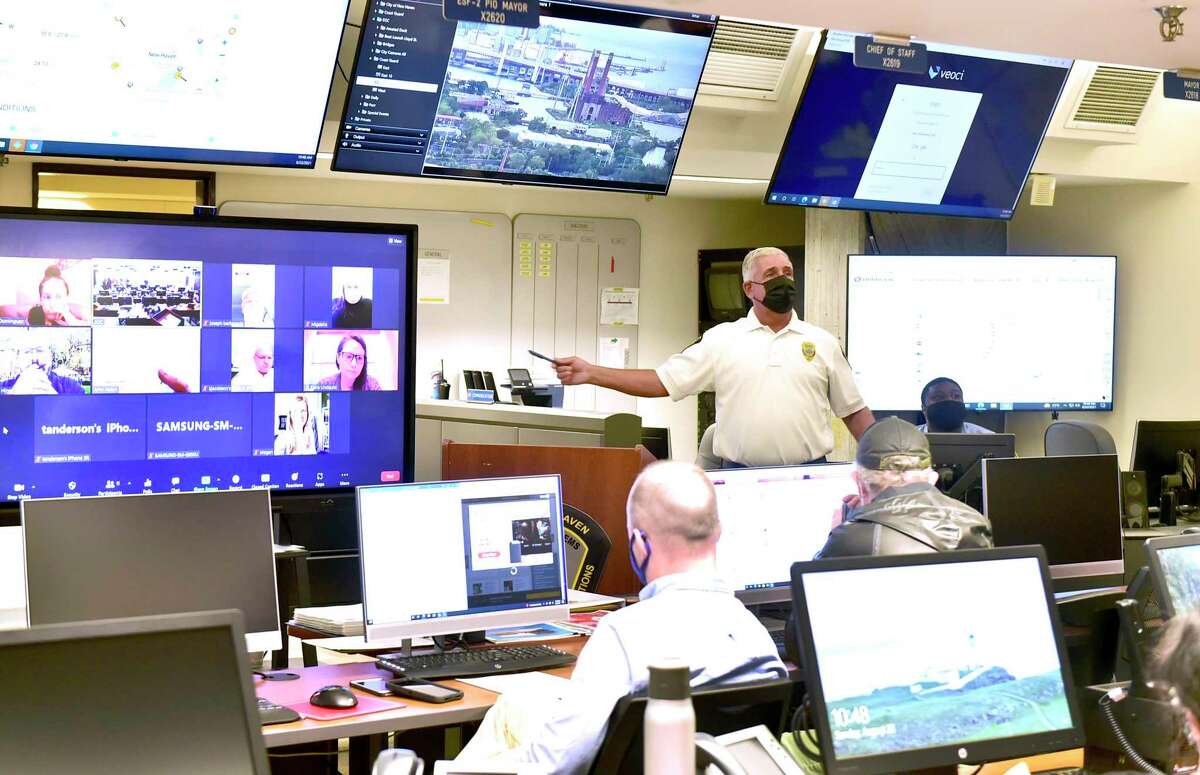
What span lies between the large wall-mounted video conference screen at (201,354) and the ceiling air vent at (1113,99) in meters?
3.70

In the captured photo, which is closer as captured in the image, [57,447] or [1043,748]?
[1043,748]

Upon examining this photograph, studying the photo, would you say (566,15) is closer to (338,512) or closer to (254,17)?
(254,17)

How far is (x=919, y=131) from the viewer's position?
5.84m

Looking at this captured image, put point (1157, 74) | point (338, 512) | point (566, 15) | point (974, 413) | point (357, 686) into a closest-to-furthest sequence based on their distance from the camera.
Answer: point (357, 686), point (338, 512), point (566, 15), point (1157, 74), point (974, 413)

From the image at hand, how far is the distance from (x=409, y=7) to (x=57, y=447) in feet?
6.00

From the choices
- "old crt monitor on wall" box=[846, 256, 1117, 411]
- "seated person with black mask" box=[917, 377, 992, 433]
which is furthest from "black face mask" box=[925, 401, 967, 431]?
"old crt monitor on wall" box=[846, 256, 1117, 411]

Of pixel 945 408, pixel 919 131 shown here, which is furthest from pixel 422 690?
pixel 919 131

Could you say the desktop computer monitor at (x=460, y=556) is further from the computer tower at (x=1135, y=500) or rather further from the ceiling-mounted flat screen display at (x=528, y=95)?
the computer tower at (x=1135, y=500)

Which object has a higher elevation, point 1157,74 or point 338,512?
point 1157,74

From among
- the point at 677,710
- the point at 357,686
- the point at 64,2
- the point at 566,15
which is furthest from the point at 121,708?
the point at 566,15

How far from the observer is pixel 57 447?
408 cm

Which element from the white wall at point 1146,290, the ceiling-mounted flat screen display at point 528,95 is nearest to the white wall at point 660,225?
the white wall at point 1146,290

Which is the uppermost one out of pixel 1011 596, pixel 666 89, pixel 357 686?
pixel 666 89

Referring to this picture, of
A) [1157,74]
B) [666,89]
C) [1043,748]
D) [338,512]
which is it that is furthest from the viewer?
[1157,74]
